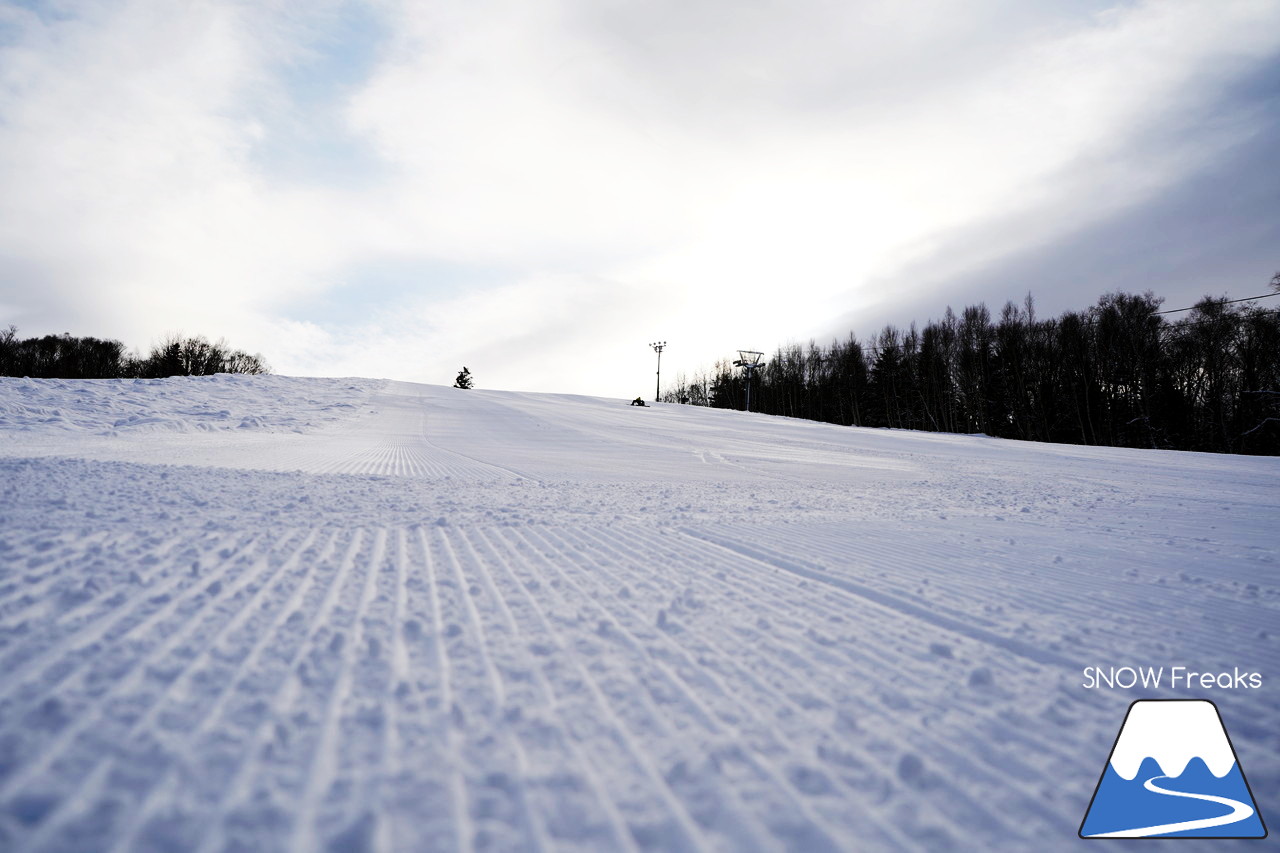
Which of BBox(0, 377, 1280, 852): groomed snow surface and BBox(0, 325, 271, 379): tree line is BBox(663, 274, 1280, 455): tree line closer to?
BBox(0, 377, 1280, 852): groomed snow surface

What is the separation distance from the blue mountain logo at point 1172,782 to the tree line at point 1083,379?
35176mm

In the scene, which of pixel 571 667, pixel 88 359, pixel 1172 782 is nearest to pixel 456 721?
pixel 571 667

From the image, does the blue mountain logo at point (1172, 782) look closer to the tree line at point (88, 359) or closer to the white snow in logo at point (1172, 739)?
the white snow in logo at point (1172, 739)

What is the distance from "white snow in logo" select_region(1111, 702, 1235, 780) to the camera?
166 centimetres

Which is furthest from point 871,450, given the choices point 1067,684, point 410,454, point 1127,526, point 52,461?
point 52,461

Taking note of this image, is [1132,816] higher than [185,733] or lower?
lower

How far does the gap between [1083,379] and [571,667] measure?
162 ft

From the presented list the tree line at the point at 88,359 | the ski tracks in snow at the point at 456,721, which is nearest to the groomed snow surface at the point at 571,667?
the ski tracks in snow at the point at 456,721

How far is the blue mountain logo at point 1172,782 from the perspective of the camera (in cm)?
142

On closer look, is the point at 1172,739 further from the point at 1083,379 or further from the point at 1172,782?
the point at 1083,379

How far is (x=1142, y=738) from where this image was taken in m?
1.73

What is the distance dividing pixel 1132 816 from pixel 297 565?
3561 mm

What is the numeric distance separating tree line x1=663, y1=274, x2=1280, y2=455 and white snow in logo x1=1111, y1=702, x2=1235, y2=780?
115 ft

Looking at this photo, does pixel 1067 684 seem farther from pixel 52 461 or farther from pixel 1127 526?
pixel 52 461
